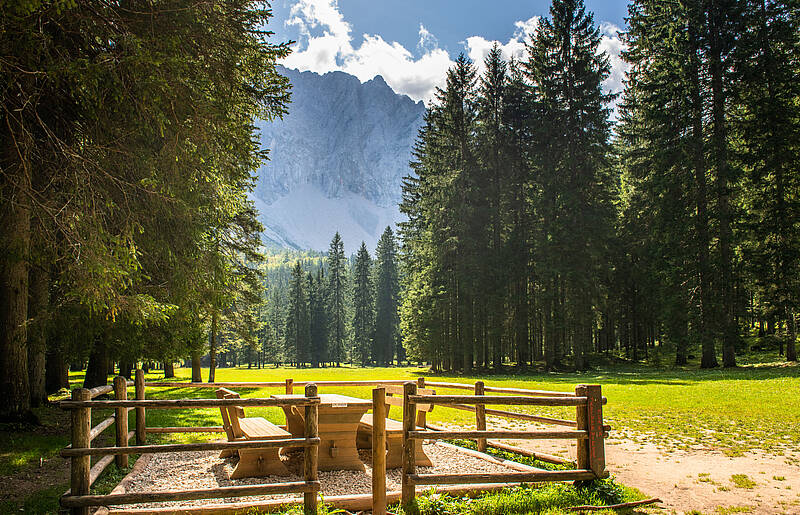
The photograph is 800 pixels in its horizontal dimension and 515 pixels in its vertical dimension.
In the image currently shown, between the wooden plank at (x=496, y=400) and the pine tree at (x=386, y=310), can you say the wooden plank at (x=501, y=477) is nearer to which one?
the wooden plank at (x=496, y=400)

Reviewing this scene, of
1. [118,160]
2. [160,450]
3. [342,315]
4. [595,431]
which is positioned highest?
[118,160]

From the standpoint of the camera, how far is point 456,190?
34.7 m

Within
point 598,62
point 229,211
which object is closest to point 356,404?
point 229,211

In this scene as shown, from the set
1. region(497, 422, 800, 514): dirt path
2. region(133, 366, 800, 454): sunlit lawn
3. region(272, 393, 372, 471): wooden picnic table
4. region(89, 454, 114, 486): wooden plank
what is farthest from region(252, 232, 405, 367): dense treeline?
region(89, 454, 114, 486): wooden plank

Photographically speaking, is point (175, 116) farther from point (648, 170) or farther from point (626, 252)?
point (626, 252)

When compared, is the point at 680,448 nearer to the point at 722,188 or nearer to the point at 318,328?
the point at 722,188

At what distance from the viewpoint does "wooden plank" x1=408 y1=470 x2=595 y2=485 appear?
5.84 m

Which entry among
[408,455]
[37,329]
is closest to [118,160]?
[37,329]

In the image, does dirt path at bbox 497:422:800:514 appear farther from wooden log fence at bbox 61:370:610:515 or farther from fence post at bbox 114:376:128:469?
fence post at bbox 114:376:128:469

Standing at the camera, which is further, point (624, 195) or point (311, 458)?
point (624, 195)

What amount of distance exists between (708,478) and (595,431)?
210 cm

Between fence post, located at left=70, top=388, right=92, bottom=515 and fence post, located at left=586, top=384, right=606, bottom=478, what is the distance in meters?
5.56

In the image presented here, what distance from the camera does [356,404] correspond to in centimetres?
742

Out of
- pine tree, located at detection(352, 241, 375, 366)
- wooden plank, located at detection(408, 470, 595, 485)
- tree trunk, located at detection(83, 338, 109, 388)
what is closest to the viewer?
wooden plank, located at detection(408, 470, 595, 485)
